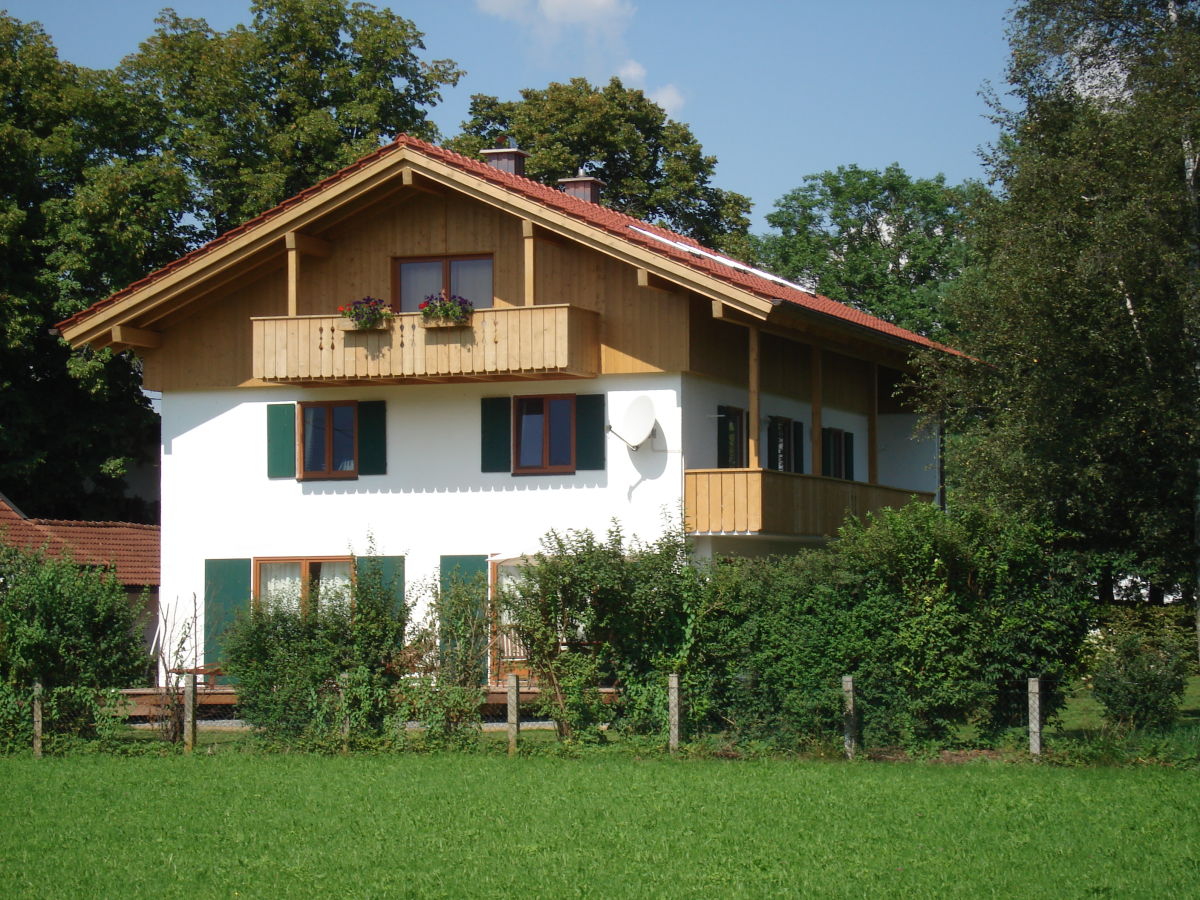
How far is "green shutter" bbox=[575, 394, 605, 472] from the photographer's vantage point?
24.6 m

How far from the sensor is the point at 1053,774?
15883mm

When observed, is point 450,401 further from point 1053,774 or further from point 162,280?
point 1053,774

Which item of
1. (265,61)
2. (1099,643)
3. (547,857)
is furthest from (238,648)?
(265,61)

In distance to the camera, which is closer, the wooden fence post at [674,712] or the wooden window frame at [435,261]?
the wooden fence post at [674,712]

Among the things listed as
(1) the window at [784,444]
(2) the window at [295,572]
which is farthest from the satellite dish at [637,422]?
(2) the window at [295,572]

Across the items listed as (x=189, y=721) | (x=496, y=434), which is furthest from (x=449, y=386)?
(x=189, y=721)

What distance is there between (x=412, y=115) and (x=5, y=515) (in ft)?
47.0

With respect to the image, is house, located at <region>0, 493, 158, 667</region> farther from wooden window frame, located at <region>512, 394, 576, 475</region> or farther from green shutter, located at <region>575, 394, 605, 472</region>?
green shutter, located at <region>575, 394, 605, 472</region>

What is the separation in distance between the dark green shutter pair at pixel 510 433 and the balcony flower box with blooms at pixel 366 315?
2.08 meters

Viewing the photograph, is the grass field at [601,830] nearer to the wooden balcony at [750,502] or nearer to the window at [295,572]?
the wooden balcony at [750,502]

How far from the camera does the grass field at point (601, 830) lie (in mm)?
11125

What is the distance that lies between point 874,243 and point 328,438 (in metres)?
30.5

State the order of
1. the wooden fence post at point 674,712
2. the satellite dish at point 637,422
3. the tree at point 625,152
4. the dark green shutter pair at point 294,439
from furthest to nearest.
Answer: the tree at point 625,152, the dark green shutter pair at point 294,439, the satellite dish at point 637,422, the wooden fence post at point 674,712

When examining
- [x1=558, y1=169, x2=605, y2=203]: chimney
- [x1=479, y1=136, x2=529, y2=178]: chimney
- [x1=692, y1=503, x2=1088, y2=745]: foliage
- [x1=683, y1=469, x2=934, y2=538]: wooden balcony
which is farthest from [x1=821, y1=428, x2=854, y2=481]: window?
[x1=692, y1=503, x2=1088, y2=745]: foliage
